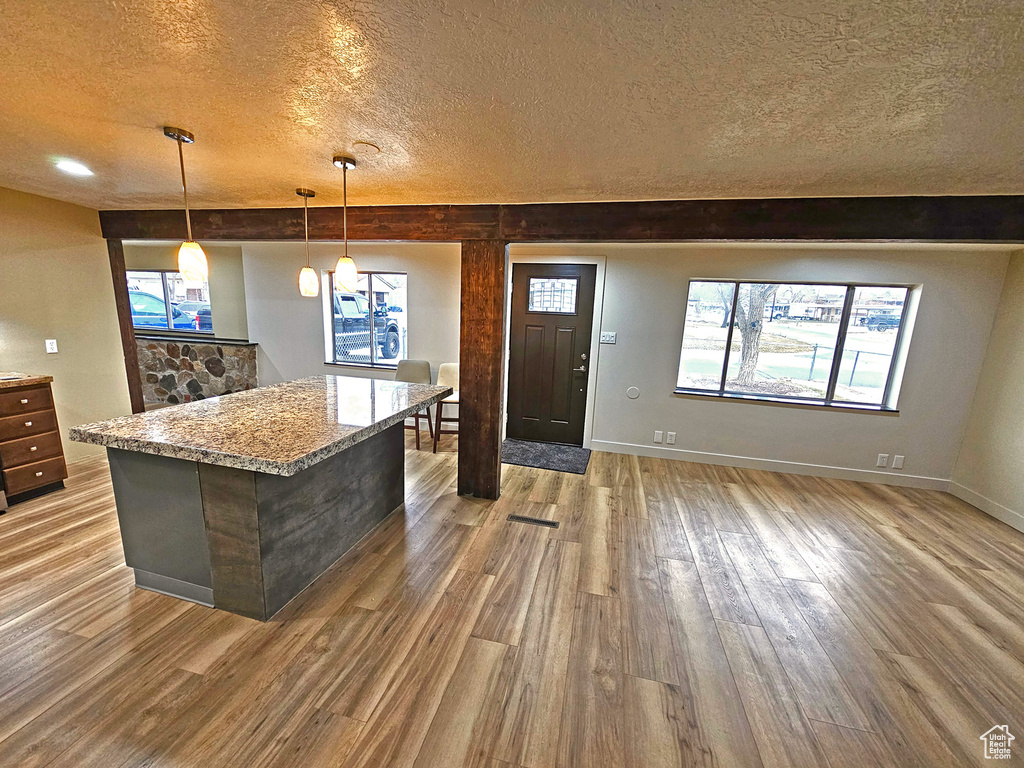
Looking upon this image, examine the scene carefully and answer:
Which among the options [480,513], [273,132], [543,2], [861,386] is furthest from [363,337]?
[861,386]

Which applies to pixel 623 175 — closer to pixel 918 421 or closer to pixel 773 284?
pixel 773 284

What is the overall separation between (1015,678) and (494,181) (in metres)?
3.47

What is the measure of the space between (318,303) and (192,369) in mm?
2198

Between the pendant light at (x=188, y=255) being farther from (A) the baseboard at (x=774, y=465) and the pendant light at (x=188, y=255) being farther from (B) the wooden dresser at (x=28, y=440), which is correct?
(A) the baseboard at (x=774, y=465)

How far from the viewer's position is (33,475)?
2.70 m

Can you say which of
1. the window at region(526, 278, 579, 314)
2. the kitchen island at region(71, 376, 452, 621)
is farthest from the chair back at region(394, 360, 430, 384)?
the kitchen island at region(71, 376, 452, 621)

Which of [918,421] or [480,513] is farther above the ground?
[918,421]

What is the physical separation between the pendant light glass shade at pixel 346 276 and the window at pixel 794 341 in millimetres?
3237

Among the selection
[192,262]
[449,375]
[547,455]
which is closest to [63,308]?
[192,262]

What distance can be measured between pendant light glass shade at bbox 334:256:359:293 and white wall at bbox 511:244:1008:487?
232 centimetres

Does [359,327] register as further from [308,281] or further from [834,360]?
[834,360]

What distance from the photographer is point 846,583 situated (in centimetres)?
227

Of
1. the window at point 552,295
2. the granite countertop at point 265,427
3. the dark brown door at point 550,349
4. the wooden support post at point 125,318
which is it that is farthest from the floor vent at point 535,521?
the wooden support post at point 125,318

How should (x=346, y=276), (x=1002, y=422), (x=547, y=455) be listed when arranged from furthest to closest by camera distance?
(x=547, y=455) < (x=1002, y=422) < (x=346, y=276)
